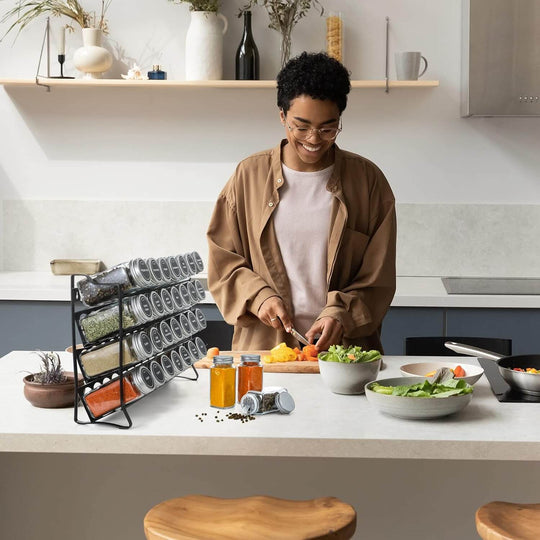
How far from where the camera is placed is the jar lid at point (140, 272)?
1.87 metres

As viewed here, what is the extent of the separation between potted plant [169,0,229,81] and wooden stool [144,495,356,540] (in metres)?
2.73

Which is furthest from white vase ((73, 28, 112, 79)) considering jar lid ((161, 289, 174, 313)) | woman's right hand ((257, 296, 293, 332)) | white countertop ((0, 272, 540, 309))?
jar lid ((161, 289, 174, 313))

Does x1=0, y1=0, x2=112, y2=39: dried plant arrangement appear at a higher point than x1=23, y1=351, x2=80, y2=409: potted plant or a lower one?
higher

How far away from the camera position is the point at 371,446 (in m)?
1.71

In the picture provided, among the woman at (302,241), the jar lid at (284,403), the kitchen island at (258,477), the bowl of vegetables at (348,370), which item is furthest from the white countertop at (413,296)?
the jar lid at (284,403)

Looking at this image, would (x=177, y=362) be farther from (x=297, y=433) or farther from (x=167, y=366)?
(x=297, y=433)

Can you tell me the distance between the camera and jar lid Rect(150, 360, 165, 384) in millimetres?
1993

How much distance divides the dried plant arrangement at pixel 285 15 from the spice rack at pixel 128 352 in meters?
2.27

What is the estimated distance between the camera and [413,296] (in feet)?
12.0

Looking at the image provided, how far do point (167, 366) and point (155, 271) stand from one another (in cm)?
25

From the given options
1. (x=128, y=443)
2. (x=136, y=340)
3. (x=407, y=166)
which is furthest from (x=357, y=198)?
(x=407, y=166)

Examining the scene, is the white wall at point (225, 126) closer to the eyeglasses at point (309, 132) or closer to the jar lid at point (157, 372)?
the eyeglasses at point (309, 132)

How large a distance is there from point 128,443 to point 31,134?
2997 millimetres

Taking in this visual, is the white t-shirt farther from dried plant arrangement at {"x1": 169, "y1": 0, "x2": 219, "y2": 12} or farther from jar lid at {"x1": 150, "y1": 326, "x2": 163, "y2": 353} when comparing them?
dried plant arrangement at {"x1": 169, "y1": 0, "x2": 219, "y2": 12}
